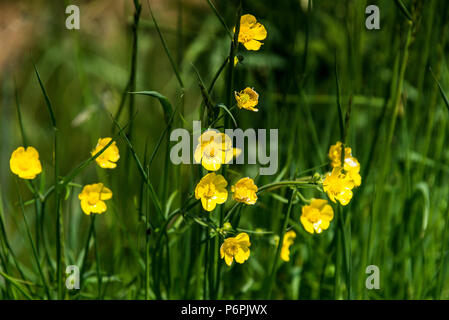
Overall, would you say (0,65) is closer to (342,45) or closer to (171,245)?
(342,45)

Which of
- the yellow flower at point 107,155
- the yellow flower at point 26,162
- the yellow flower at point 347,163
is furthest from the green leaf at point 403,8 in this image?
the yellow flower at point 26,162

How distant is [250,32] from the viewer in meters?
0.68

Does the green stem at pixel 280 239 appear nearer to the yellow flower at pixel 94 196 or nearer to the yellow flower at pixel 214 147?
the yellow flower at pixel 214 147

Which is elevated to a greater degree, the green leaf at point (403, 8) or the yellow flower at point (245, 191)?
the green leaf at point (403, 8)

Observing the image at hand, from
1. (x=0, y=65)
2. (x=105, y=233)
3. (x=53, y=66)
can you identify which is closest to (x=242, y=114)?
(x=105, y=233)

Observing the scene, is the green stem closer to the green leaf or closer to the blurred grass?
the blurred grass

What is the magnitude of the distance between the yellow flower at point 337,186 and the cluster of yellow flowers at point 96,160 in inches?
12.5

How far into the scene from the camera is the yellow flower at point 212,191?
2.20 feet

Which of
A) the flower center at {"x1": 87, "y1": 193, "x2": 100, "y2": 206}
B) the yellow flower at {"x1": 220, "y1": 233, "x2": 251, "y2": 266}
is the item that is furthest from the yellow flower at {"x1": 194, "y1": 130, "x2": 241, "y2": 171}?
the flower center at {"x1": 87, "y1": 193, "x2": 100, "y2": 206}

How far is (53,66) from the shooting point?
1.97 meters

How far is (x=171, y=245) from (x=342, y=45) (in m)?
0.87

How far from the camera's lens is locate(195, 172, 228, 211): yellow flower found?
2.20 feet

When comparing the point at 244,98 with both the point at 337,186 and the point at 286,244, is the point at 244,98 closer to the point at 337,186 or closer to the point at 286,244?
the point at 337,186

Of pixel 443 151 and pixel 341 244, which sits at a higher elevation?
pixel 443 151
